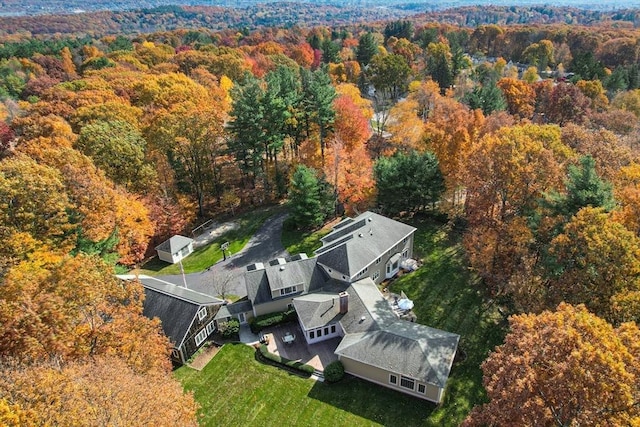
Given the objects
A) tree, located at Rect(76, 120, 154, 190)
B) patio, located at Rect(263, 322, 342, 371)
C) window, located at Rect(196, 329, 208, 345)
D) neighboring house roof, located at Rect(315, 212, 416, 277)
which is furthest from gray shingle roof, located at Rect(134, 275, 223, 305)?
tree, located at Rect(76, 120, 154, 190)

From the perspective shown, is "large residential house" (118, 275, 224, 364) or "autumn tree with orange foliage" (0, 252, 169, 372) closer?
"autumn tree with orange foliage" (0, 252, 169, 372)

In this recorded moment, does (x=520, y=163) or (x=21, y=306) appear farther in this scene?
(x=520, y=163)

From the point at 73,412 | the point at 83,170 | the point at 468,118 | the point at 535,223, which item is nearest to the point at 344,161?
the point at 468,118

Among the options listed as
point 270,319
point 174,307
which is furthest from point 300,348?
point 174,307

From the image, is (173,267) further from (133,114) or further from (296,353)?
(133,114)

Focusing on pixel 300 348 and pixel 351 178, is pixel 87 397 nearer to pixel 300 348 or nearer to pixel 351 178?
pixel 300 348

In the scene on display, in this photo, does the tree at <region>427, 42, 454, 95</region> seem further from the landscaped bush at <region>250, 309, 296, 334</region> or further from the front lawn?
the front lawn
